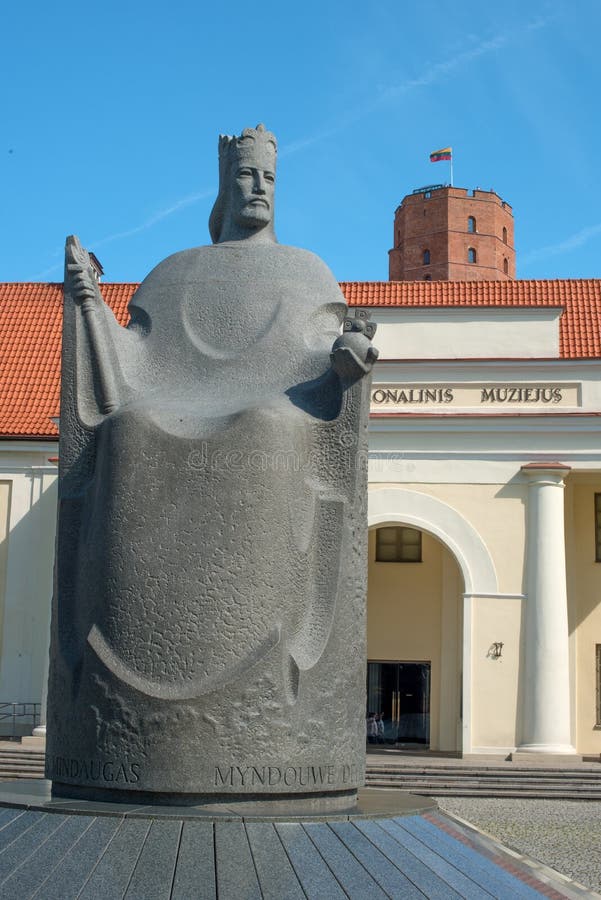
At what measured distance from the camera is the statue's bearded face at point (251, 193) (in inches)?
312

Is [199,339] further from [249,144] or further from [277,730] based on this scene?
[277,730]

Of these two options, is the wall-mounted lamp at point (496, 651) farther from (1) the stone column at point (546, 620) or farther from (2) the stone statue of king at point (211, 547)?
(2) the stone statue of king at point (211, 547)

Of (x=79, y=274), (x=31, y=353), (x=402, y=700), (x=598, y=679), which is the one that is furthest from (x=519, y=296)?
(x=79, y=274)

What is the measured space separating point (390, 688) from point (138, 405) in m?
20.5

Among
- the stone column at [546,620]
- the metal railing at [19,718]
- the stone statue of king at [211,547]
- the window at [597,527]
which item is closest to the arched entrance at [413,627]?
the stone column at [546,620]

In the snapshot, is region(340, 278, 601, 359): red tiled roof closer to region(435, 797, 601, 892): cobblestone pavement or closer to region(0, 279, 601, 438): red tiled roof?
region(0, 279, 601, 438): red tiled roof

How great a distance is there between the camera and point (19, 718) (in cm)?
2562

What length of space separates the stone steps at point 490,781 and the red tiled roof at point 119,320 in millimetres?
9626

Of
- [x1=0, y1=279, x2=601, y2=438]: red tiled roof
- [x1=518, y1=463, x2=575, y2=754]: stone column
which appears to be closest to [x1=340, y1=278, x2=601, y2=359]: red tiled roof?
[x1=0, y1=279, x2=601, y2=438]: red tiled roof

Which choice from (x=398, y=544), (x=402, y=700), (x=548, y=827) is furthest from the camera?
(x=398, y=544)

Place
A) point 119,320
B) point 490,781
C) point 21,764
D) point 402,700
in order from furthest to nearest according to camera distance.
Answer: point 119,320 → point 402,700 → point 21,764 → point 490,781

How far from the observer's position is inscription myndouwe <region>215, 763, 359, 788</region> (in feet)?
20.8

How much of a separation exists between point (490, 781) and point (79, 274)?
14.9m

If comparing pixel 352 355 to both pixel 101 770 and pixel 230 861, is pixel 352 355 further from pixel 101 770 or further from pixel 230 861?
pixel 230 861
